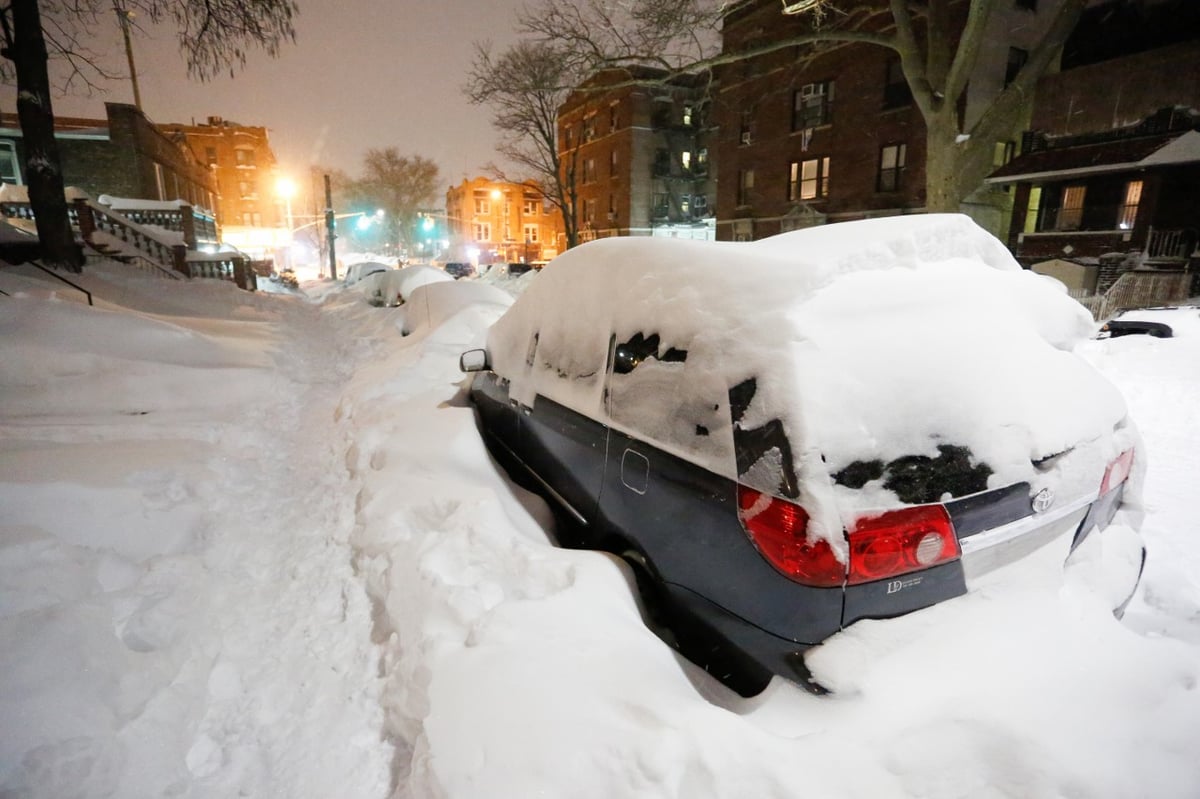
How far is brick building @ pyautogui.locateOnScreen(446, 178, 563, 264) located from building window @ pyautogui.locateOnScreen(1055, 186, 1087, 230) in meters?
68.0

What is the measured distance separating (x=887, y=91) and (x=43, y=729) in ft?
100

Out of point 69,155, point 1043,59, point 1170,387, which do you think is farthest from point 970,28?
point 69,155

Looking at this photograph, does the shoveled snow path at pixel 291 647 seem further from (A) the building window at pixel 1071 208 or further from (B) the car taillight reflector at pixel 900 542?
(A) the building window at pixel 1071 208

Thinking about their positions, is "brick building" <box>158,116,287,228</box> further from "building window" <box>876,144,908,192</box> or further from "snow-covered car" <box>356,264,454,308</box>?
"building window" <box>876,144,908,192</box>

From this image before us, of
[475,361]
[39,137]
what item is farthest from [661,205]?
[475,361]

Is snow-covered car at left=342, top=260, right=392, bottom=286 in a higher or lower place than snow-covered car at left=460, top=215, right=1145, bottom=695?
higher

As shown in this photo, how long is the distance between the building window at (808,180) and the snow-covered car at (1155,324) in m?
20.8

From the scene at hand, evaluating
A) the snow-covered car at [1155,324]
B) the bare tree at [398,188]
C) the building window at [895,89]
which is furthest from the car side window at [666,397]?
the bare tree at [398,188]

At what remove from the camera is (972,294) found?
2.43 meters

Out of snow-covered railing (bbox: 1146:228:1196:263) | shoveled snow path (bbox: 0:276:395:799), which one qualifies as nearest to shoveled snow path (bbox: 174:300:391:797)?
shoveled snow path (bbox: 0:276:395:799)

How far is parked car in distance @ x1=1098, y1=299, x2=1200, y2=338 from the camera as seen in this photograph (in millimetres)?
8211

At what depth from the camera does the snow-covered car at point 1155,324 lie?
820cm

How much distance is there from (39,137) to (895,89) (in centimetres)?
2844

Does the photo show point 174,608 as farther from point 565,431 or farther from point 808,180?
point 808,180
